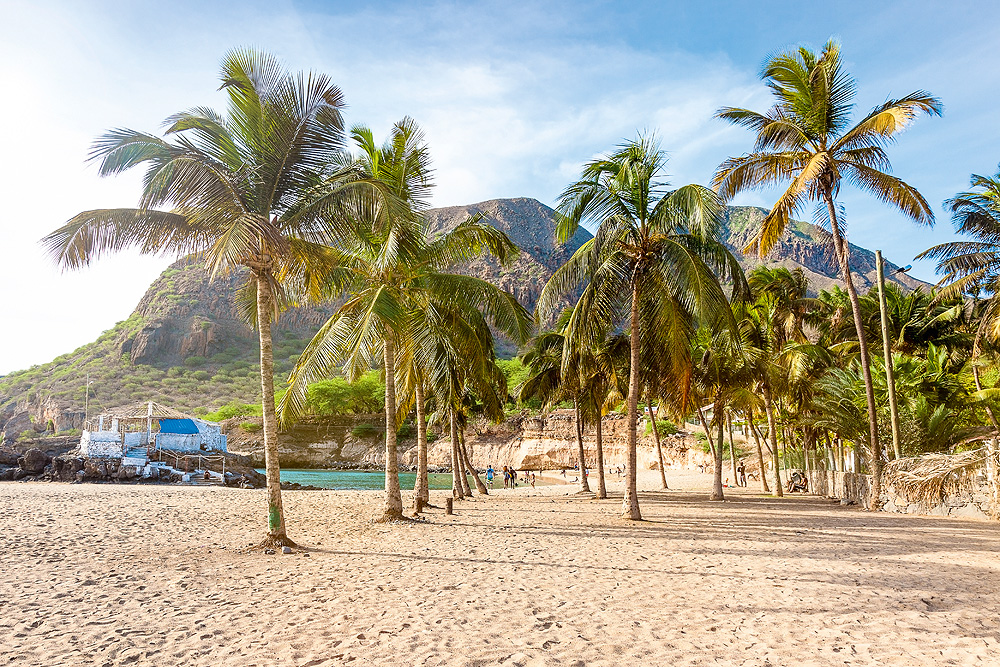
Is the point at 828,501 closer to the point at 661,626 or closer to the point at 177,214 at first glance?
the point at 661,626

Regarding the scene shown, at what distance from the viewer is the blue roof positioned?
46.8 metres

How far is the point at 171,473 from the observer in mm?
34250

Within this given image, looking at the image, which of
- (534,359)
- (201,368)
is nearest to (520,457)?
(534,359)

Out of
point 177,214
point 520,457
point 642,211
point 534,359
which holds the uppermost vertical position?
point 642,211

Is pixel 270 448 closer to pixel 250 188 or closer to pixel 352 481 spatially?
pixel 250 188

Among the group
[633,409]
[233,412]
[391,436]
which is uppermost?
[233,412]

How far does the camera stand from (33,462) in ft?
102

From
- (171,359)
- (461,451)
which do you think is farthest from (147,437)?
(171,359)

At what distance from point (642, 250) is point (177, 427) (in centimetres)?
4603

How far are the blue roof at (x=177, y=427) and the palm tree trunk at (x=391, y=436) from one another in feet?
132

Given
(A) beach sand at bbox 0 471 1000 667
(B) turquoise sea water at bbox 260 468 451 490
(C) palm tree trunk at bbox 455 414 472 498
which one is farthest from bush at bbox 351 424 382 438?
(A) beach sand at bbox 0 471 1000 667

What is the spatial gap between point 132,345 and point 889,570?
125 metres

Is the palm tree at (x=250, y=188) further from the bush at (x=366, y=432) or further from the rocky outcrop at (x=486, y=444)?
the bush at (x=366, y=432)

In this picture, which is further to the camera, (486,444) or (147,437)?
(486,444)
